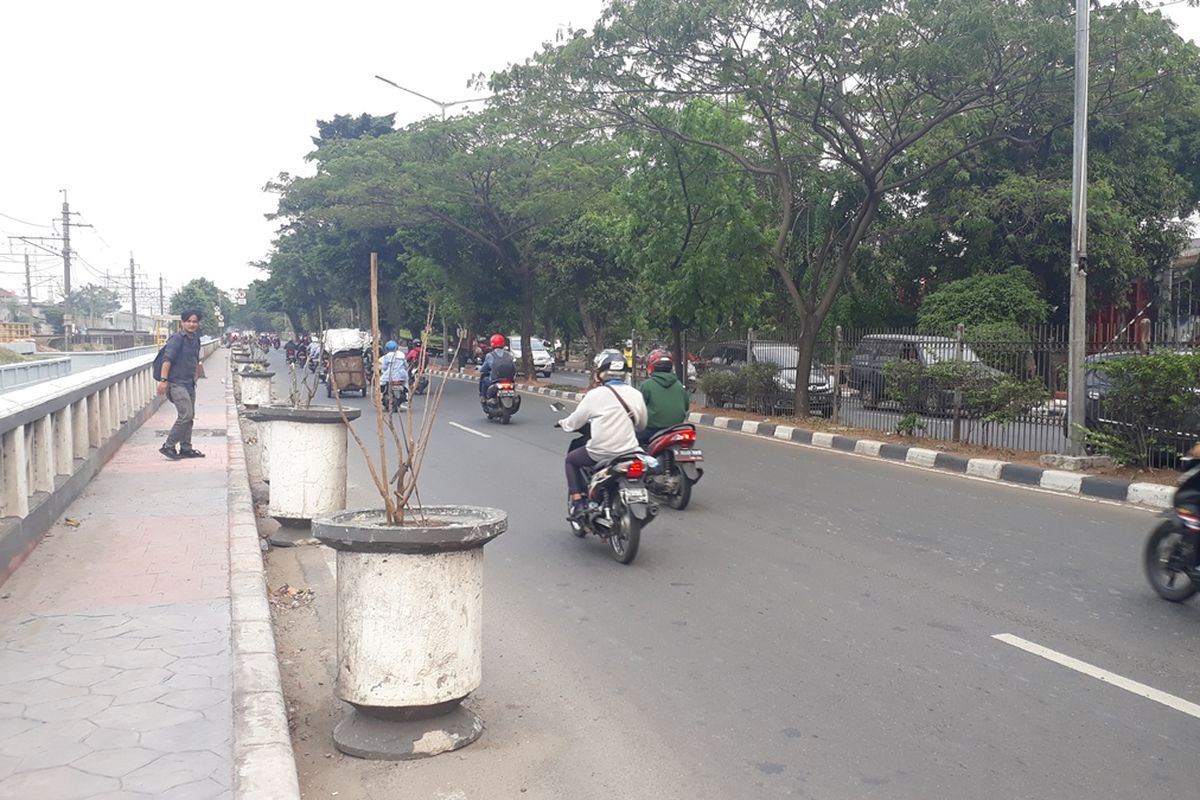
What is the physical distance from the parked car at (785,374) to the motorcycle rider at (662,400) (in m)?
9.05

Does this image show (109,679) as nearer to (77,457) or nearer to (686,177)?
(77,457)

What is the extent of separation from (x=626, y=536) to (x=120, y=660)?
140 inches

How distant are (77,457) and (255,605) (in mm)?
4838

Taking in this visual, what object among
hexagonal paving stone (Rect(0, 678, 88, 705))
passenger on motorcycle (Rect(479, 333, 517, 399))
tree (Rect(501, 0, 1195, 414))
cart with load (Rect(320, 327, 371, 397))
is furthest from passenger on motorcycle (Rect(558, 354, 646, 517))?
cart with load (Rect(320, 327, 371, 397))

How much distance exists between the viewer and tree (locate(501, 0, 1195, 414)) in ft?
45.4

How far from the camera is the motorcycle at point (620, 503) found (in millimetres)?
7148

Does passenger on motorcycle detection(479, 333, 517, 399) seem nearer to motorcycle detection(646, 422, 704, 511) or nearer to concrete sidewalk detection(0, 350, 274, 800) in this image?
motorcycle detection(646, 422, 704, 511)

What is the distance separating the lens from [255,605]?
549 cm

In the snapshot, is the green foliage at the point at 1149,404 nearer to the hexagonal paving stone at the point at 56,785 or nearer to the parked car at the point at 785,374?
the parked car at the point at 785,374

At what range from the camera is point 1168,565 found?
20.2ft

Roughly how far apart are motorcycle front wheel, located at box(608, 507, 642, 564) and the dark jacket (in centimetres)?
205

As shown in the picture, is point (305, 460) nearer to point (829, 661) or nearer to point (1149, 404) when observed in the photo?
point (829, 661)

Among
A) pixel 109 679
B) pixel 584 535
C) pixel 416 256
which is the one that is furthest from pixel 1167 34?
pixel 416 256

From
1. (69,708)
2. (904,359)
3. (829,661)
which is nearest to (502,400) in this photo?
(904,359)
